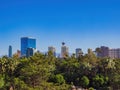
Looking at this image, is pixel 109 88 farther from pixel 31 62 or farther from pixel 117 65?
pixel 31 62

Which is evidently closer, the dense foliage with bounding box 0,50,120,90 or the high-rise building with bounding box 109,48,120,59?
the dense foliage with bounding box 0,50,120,90

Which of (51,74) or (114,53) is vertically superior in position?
(114,53)

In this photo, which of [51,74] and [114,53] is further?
[114,53]

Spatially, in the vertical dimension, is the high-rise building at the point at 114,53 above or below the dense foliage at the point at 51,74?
above

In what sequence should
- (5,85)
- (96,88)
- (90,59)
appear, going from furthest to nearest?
(90,59) < (96,88) < (5,85)

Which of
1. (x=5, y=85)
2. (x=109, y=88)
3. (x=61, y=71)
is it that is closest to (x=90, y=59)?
(x=61, y=71)

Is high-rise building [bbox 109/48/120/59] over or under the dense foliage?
over

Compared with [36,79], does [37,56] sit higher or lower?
higher

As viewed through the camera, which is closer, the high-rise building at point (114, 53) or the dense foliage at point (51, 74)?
the dense foliage at point (51, 74)
